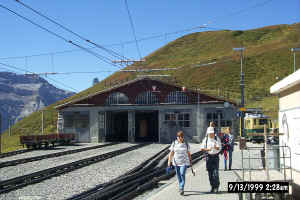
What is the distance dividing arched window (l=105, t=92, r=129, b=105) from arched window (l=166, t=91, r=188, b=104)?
4.84m

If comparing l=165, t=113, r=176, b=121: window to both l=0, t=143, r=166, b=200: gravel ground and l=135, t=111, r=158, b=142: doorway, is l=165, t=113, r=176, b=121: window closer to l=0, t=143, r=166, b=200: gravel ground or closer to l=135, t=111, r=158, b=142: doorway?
l=135, t=111, r=158, b=142: doorway

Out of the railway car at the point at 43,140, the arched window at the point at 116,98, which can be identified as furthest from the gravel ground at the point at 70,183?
the arched window at the point at 116,98

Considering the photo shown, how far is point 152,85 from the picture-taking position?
128 feet

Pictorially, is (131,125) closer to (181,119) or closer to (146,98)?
(146,98)

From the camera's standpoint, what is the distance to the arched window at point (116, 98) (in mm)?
39656

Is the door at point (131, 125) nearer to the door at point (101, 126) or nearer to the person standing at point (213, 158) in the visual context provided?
the door at point (101, 126)

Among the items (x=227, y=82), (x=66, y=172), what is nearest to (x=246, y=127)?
(x=66, y=172)

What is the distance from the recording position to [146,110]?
39000 mm

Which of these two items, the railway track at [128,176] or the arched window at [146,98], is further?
the arched window at [146,98]
